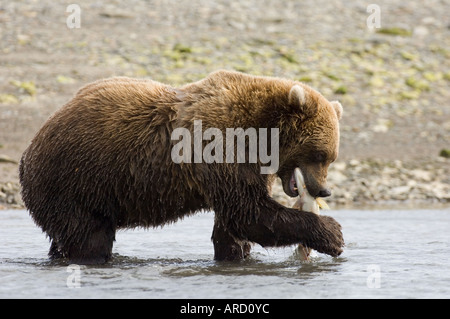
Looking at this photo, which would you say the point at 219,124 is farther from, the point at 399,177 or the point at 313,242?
the point at 399,177

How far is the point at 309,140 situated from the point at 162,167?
4.17 feet

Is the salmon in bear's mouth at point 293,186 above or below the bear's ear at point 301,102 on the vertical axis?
below

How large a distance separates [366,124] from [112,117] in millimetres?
9305

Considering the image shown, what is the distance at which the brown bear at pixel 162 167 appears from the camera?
7.05 m

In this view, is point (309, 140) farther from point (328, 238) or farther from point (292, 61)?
point (292, 61)

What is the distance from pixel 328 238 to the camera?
7.21 m

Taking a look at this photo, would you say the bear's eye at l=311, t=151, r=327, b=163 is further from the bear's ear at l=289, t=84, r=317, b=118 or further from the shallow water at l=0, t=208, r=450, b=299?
the shallow water at l=0, t=208, r=450, b=299

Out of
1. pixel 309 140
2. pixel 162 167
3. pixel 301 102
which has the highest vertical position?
pixel 301 102

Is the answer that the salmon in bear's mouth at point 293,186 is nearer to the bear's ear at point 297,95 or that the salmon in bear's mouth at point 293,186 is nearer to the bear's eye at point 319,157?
the bear's eye at point 319,157

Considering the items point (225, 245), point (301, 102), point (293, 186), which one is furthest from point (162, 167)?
point (301, 102)

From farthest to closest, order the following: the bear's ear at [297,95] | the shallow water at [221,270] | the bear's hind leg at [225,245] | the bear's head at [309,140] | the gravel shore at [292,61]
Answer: the gravel shore at [292,61], the bear's hind leg at [225,245], the bear's head at [309,140], the bear's ear at [297,95], the shallow water at [221,270]

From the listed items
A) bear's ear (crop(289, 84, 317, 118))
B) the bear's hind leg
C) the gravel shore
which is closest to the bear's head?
bear's ear (crop(289, 84, 317, 118))

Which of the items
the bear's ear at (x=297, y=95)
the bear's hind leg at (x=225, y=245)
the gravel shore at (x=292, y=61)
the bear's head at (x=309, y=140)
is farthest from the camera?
the gravel shore at (x=292, y=61)

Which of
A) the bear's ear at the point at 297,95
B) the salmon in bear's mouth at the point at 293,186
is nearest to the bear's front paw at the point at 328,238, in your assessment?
the salmon in bear's mouth at the point at 293,186
